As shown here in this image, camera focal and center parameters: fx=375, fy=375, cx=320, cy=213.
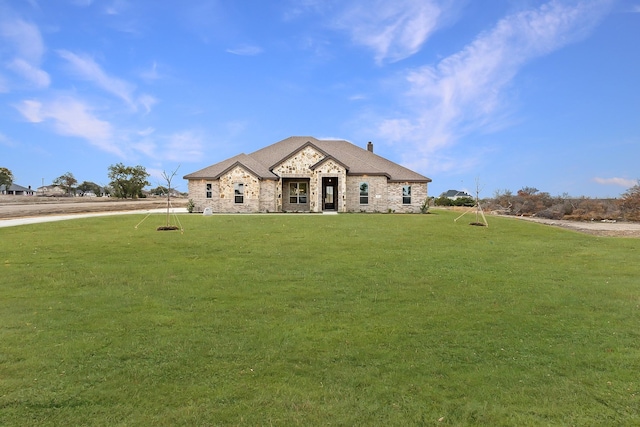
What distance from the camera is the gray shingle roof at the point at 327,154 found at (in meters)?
32.4

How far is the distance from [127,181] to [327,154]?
209ft

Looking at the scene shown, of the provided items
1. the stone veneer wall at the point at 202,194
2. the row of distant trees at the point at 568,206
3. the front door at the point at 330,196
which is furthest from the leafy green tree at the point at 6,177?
the row of distant trees at the point at 568,206

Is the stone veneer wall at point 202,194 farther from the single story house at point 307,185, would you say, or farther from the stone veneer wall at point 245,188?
the stone veneer wall at point 245,188

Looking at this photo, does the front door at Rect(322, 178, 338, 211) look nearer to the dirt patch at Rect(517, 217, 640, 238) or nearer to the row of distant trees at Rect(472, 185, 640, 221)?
the dirt patch at Rect(517, 217, 640, 238)

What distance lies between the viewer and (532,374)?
190 inches

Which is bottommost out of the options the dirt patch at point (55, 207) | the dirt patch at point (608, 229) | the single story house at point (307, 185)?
the dirt patch at point (608, 229)

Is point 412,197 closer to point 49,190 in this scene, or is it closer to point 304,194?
point 304,194

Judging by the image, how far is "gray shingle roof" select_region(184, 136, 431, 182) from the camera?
32406 mm

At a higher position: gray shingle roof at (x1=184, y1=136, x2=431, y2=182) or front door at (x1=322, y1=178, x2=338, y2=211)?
gray shingle roof at (x1=184, y1=136, x2=431, y2=182)

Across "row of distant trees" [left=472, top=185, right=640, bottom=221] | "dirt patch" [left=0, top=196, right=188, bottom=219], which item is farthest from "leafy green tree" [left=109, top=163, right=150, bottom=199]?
"row of distant trees" [left=472, top=185, right=640, bottom=221]

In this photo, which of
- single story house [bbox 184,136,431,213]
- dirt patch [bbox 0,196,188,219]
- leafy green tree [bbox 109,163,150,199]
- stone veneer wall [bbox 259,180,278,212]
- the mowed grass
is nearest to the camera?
the mowed grass

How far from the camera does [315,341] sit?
5.64 meters

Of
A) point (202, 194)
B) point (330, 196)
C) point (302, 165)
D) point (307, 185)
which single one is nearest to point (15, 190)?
point (202, 194)

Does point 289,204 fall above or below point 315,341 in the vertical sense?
above
